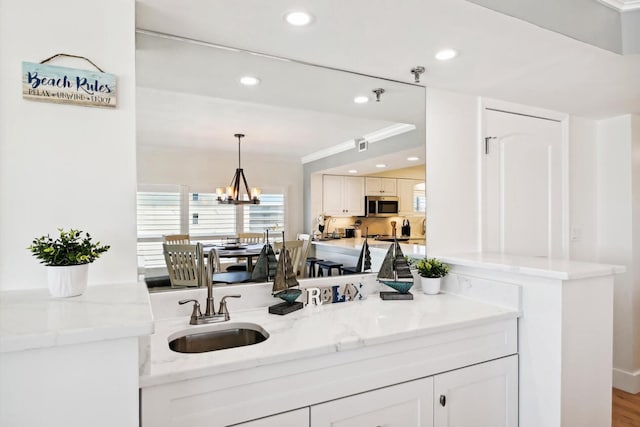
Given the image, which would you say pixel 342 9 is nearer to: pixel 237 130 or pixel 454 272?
pixel 237 130

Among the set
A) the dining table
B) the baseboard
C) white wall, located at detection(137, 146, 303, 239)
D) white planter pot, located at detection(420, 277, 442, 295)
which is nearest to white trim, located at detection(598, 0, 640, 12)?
white planter pot, located at detection(420, 277, 442, 295)

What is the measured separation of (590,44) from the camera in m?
1.77

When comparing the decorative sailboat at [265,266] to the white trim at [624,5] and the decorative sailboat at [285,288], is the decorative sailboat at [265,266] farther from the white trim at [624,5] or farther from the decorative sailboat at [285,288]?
the white trim at [624,5]

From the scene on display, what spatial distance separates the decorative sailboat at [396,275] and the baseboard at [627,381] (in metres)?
2.29

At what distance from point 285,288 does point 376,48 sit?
1243 mm

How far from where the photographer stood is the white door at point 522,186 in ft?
8.62

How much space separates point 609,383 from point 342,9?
7.58ft

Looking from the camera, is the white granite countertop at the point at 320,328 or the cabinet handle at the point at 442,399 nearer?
the white granite countertop at the point at 320,328

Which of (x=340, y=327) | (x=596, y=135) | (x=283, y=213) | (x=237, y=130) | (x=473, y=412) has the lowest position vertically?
(x=473, y=412)

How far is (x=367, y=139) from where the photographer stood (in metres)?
2.24

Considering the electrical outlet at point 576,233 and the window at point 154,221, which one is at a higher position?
the window at point 154,221

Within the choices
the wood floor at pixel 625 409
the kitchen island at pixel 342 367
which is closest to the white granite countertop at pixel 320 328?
the kitchen island at pixel 342 367

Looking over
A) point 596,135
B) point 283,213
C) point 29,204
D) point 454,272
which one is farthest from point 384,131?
point 596,135

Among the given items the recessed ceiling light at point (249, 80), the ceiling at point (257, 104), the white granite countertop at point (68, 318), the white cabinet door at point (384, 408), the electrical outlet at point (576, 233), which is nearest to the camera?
the white granite countertop at point (68, 318)
